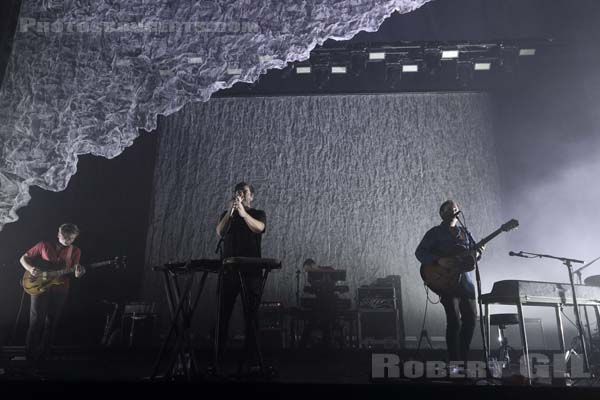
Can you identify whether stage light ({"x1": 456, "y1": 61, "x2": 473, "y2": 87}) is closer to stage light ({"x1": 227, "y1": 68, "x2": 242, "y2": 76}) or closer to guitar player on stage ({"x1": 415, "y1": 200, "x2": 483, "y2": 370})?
stage light ({"x1": 227, "y1": 68, "x2": 242, "y2": 76})

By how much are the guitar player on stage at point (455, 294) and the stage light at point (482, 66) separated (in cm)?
477

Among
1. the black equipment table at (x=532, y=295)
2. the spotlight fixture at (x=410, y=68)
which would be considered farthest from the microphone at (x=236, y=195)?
the spotlight fixture at (x=410, y=68)

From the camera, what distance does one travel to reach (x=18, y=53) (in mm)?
4074

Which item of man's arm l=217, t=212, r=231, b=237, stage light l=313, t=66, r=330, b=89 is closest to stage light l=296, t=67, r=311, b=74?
stage light l=313, t=66, r=330, b=89

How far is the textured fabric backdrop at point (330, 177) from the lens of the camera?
7.45 metres

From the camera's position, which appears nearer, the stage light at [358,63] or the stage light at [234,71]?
the stage light at [234,71]

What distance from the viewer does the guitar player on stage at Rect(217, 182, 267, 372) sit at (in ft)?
8.80

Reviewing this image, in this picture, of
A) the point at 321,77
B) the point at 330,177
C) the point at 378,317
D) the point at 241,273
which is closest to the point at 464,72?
the point at 321,77

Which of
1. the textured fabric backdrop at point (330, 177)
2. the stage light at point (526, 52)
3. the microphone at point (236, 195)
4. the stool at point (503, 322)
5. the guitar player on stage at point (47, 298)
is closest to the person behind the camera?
the microphone at point (236, 195)

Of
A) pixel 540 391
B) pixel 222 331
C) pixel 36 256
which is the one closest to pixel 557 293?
pixel 540 391

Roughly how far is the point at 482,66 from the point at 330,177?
2.95 metres

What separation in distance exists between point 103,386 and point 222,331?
1.02 m

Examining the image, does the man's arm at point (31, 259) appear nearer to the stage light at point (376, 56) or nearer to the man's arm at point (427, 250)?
the man's arm at point (427, 250)

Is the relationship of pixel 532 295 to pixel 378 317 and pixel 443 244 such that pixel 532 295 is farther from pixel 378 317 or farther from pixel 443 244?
pixel 378 317
